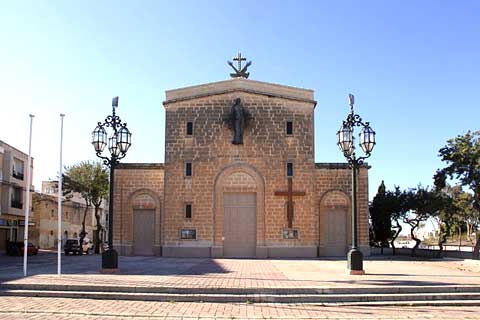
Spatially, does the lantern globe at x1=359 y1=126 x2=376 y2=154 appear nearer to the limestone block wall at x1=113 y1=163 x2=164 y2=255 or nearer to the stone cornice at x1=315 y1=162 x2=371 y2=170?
the stone cornice at x1=315 y1=162 x2=371 y2=170

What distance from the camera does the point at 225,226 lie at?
98.4 ft

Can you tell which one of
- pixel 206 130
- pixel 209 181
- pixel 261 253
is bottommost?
pixel 261 253

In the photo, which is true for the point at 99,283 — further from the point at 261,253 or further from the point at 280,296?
the point at 261,253

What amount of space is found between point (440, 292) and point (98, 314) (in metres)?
8.81

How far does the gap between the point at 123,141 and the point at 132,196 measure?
41.8 feet

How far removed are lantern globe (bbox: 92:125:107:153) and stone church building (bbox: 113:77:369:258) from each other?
11565 mm

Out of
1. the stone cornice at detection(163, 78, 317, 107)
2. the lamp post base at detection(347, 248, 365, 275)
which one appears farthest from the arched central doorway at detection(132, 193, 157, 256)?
the lamp post base at detection(347, 248, 365, 275)

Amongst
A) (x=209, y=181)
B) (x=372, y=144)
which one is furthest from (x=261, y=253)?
(x=372, y=144)

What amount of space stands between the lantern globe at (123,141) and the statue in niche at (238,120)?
11.4 meters

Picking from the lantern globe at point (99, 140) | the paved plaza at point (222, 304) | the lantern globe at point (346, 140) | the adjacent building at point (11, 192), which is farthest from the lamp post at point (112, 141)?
the adjacent building at point (11, 192)

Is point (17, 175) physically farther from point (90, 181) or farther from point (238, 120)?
point (238, 120)

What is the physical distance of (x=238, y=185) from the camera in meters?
30.0

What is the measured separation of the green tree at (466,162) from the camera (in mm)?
31737

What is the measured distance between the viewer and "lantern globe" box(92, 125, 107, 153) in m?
18.8
